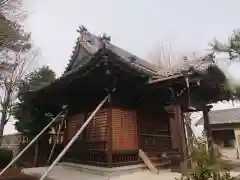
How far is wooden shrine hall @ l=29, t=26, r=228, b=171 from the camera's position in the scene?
7695mm

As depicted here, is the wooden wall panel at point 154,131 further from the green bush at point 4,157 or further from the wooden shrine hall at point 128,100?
the green bush at point 4,157

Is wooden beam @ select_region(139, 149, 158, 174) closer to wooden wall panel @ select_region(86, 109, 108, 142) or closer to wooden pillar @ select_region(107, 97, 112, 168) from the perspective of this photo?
wooden pillar @ select_region(107, 97, 112, 168)

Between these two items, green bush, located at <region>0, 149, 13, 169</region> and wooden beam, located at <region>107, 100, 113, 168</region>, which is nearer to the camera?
wooden beam, located at <region>107, 100, 113, 168</region>

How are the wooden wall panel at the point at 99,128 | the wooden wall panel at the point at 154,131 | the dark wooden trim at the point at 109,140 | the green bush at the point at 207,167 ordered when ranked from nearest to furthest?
the green bush at the point at 207,167, the dark wooden trim at the point at 109,140, the wooden wall panel at the point at 99,128, the wooden wall panel at the point at 154,131

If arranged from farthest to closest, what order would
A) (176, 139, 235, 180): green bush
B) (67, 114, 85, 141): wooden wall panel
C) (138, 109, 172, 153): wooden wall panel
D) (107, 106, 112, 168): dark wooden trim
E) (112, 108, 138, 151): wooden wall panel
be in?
(67, 114, 85, 141): wooden wall panel
(138, 109, 172, 153): wooden wall panel
(112, 108, 138, 151): wooden wall panel
(107, 106, 112, 168): dark wooden trim
(176, 139, 235, 180): green bush

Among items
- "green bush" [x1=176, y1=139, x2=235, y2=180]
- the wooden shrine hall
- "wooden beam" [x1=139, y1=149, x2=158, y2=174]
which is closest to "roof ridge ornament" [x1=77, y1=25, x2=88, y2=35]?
the wooden shrine hall

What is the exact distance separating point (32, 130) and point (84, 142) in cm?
572

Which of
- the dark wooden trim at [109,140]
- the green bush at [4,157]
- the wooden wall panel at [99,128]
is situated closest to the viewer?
the dark wooden trim at [109,140]

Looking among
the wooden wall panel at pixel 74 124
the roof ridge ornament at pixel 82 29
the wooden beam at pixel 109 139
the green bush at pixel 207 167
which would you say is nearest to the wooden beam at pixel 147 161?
the wooden beam at pixel 109 139

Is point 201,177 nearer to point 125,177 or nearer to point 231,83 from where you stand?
point 231,83

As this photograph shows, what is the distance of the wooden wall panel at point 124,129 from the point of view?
332 inches

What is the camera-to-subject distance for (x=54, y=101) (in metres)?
11.7

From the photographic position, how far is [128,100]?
9.13m

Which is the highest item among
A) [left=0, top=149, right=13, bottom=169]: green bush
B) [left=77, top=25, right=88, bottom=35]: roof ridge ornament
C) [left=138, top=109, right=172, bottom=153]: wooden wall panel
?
[left=77, top=25, right=88, bottom=35]: roof ridge ornament
